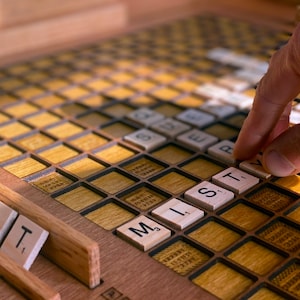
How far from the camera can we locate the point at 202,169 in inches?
39.4

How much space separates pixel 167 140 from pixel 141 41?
2.23ft

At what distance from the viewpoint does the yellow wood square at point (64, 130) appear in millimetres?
1140

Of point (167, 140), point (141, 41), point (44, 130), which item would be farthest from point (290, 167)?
point (141, 41)

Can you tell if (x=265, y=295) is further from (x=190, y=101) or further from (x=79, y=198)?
(x=190, y=101)

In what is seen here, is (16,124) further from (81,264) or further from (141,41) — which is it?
(141,41)

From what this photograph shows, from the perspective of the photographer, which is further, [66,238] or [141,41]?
[141,41]

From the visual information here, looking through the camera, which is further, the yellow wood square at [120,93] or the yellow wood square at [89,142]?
the yellow wood square at [120,93]

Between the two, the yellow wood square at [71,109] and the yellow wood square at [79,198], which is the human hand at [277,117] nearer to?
the yellow wood square at [79,198]

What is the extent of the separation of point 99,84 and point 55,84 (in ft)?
0.36

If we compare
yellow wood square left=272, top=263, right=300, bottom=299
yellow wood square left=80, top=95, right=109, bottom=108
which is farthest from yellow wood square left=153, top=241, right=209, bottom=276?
yellow wood square left=80, top=95, right=109, bottom=108

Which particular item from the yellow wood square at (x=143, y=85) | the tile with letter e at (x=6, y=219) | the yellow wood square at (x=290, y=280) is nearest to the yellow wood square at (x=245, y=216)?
the yellow wood square at (x=290, y=280)

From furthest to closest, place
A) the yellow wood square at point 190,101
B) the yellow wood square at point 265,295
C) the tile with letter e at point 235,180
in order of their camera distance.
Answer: the yellow wood square at point 190,101 → the tile with letter e at point 235,180 → the yellow wood square at point 265,295

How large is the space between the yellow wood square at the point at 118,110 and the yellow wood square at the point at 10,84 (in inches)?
10.5

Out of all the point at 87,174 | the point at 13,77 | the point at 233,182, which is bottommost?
the point at 13,77
